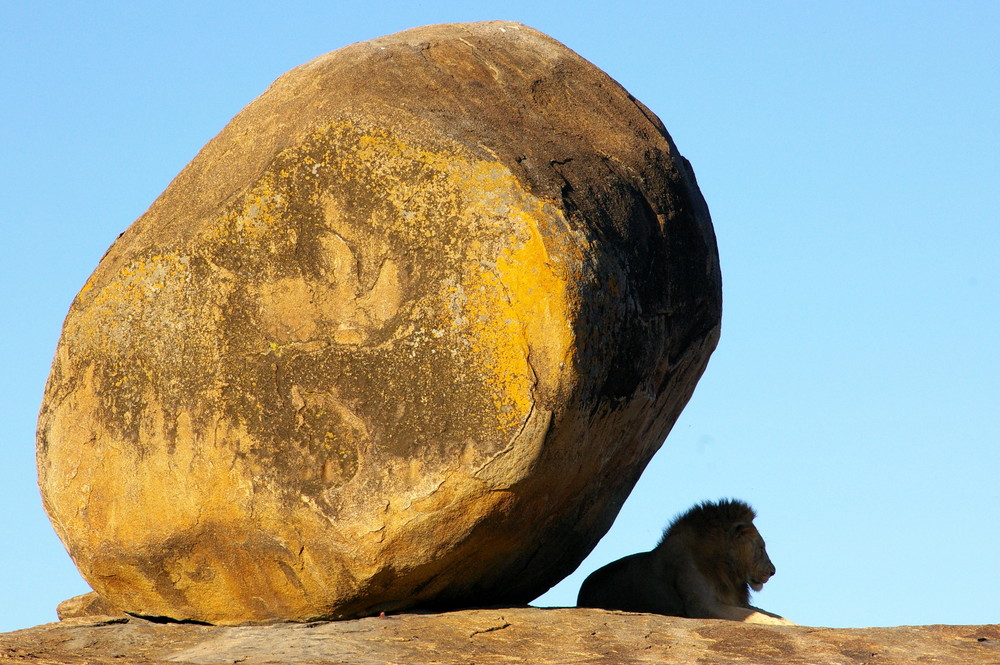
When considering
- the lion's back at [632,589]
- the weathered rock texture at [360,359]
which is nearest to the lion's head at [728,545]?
the lion's back at [632,589]

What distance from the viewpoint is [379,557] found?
20.1 ft

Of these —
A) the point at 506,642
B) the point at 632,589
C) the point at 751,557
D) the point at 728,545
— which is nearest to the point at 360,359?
the point at 506,642

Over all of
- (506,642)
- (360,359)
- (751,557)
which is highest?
(360,359)

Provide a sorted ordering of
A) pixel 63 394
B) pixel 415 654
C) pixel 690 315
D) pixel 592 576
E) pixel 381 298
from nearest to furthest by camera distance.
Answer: pixel 415 654
pixel 381 298
pixel 63 394
pixel 690 315
pixel 592 576

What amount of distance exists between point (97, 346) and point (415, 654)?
2151 mm

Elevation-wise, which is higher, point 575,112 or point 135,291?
point 575,112

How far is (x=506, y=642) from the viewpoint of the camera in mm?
6055

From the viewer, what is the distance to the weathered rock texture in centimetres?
603

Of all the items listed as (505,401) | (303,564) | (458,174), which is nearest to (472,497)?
(505,401)

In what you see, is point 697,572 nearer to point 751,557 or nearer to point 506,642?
point 751,557

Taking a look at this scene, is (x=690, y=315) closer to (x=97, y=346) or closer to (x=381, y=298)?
(x=381, y=298)

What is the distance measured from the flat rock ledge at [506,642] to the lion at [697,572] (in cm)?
106

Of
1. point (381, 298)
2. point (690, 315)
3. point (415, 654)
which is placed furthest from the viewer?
point (690, 315)

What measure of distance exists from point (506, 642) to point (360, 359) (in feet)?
4.64
